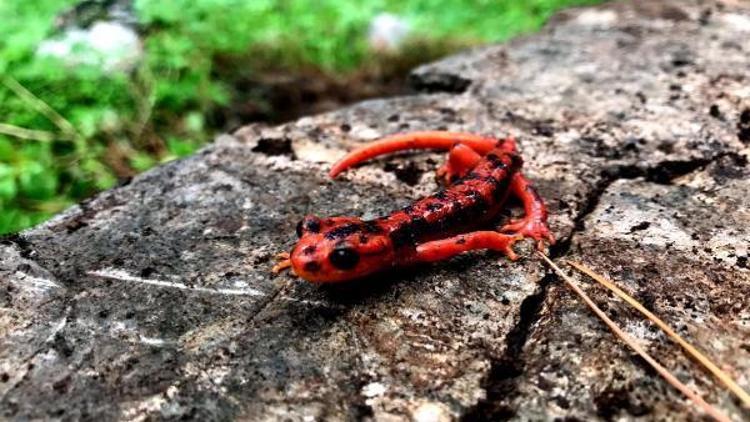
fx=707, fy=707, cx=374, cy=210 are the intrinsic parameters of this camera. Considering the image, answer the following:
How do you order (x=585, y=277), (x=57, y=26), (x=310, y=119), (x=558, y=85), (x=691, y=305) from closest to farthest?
(x=691, y=305)
(x=585, y=277)
(x=310, y=119)
(x=558, y=85)
(x=57, y=26)

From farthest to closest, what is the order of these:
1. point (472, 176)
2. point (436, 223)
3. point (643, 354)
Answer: point (472, 176) → point (436, 223) → point (643, 354)

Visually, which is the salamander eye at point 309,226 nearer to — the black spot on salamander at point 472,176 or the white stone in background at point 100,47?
the black spot on salamander at point 472,176

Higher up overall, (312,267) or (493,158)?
(312,267)

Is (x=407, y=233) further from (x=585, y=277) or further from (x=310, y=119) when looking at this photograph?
(x=310, y=119)

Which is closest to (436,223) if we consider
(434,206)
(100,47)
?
(434,206)

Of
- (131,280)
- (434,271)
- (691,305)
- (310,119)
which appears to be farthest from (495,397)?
(310,119)

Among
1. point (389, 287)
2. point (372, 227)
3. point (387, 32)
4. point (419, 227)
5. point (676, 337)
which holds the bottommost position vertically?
point (387, 32)

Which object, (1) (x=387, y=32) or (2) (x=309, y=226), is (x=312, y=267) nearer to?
(2) (x=309, y=226)
